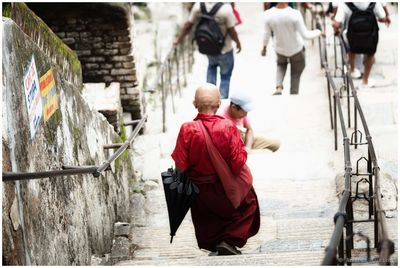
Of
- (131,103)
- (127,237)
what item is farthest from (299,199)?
(131,103)

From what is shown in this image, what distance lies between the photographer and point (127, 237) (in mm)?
6270

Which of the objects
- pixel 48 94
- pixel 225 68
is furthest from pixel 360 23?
pixel 48 94

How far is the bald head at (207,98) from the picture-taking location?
16.7 feet

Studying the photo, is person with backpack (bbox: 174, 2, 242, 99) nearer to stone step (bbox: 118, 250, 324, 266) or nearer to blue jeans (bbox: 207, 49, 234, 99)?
blue jeans (bbox: 207, 49, 234, 99)

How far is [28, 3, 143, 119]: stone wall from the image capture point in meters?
8.59

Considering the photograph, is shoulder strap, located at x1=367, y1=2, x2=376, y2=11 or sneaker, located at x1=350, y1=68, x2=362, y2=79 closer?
shoulder strap, located at x1=367, y1=2, x2=376, y2=11

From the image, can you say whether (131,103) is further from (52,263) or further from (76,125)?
(52,263)

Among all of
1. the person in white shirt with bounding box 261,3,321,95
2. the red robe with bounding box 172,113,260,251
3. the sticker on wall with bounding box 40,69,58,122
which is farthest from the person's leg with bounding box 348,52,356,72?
the sticker on wall with bounding box 40,69,58,122

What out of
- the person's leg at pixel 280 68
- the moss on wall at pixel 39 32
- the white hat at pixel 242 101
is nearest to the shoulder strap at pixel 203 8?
the person's leg at pixel 280 68

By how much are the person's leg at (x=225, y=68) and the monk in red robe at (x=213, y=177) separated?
3.89 m

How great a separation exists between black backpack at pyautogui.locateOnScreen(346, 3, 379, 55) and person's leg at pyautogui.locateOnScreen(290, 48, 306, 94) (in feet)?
2.17

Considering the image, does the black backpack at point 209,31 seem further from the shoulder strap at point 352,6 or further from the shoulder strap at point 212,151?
the shoulder strap at point 212,151

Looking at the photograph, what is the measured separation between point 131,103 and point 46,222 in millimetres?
4957

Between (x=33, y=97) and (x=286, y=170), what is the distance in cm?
381
